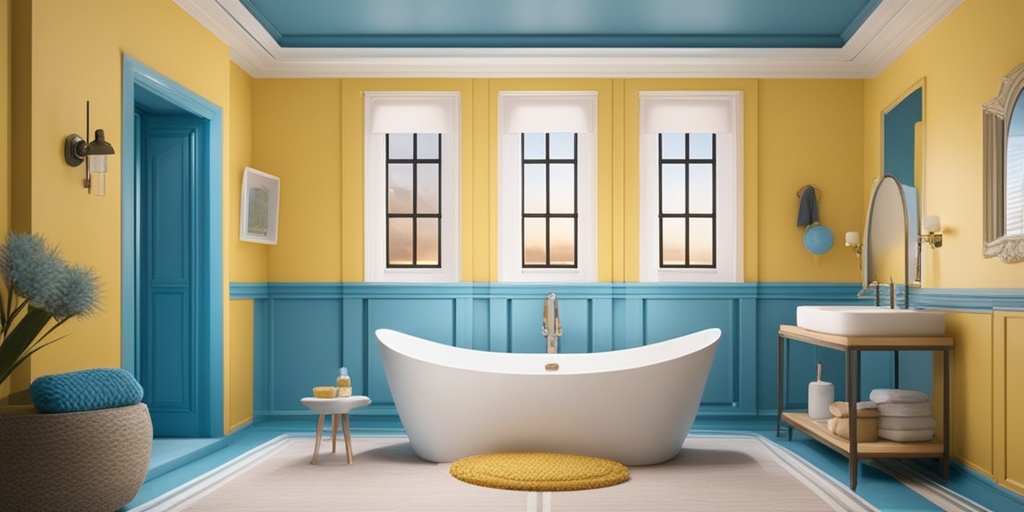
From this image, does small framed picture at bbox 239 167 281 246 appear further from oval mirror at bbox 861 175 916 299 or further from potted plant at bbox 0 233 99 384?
oval mirror at bbox 861 175 916 299

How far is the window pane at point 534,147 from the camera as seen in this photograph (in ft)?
21.4

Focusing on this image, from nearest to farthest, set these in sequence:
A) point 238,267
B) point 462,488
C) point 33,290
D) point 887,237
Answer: point 33,290 < point 462,488 < point 887,237 < point 238,267

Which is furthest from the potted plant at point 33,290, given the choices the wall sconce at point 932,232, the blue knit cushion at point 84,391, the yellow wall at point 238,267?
the wall sconce at point 932,232

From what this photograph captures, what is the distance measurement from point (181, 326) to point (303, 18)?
196 cm

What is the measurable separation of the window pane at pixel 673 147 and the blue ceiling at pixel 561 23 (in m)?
0.69

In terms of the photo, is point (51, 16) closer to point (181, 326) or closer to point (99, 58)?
point (99, 58)

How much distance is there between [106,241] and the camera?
4074mm

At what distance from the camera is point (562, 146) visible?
257 inches

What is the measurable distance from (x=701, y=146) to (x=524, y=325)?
1.74 metres

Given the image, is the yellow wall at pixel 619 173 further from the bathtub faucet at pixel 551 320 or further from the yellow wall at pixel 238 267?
the bathtub faucet at pixel 551 320

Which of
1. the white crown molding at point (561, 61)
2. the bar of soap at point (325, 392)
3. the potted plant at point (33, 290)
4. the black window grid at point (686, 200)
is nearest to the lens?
the potted plant at point (33, 290)

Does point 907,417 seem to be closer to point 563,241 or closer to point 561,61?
point 563,241

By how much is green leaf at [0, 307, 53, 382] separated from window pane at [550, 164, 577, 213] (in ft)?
12.7

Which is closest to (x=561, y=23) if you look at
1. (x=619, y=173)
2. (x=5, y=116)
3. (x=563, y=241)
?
(x=619, y=173)
